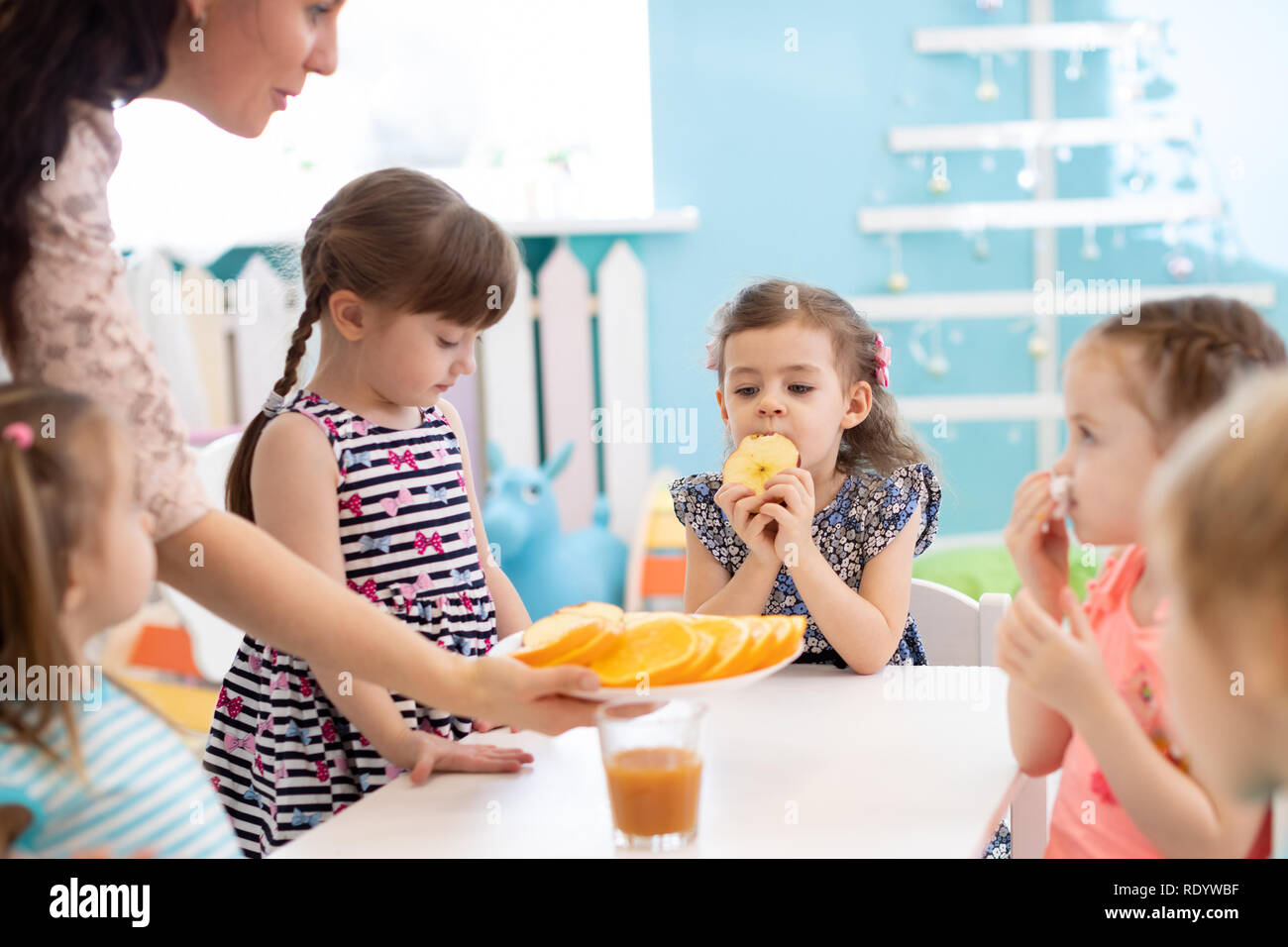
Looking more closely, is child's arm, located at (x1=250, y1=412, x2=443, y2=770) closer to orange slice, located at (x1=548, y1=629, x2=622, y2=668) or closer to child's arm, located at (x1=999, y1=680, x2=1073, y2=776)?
orange slice, located at (x1=548, y1=629, x2=622, y2=668)

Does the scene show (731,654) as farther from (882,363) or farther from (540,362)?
(540,362)

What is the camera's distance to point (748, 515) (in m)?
1.41

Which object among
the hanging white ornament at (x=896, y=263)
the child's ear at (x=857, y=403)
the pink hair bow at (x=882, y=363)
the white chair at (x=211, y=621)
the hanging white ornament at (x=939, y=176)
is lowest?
the white chair at (x=211, y=621)

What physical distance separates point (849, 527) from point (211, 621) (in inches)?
69.6

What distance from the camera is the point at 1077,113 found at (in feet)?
11.2

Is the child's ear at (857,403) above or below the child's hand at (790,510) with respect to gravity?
above

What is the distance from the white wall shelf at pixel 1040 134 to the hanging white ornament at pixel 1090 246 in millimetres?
234

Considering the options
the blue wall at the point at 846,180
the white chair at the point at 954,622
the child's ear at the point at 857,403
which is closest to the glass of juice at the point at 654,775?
the white chair at the point at 954,622

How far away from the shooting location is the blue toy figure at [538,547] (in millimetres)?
3010

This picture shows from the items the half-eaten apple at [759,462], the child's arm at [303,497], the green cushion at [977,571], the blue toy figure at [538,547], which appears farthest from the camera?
the blue toy figure at [538,547]

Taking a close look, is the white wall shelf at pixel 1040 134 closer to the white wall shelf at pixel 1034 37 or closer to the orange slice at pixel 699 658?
the white wall shelf at pixel 1034 37

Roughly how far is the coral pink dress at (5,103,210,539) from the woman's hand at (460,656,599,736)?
250 mm

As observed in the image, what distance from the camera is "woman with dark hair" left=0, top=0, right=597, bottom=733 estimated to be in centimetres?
84
